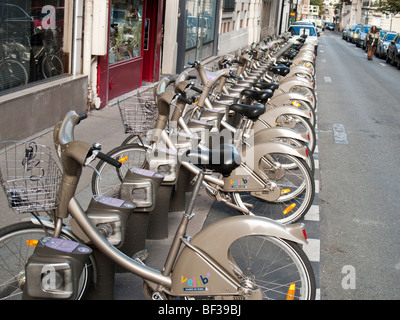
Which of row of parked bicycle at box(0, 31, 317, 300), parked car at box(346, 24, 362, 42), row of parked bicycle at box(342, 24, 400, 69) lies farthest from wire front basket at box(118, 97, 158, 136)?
parked car at box(346, 24, 362, 42)

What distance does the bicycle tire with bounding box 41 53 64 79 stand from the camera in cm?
867

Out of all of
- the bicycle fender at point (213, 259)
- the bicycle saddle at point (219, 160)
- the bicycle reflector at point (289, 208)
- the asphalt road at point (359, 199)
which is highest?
the bicycle saddle at point (219, 160)

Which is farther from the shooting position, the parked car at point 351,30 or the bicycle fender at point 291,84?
the parked car at point 351,30

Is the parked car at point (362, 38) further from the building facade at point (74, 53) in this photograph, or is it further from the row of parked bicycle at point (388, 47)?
the building facade at point (74, 53)

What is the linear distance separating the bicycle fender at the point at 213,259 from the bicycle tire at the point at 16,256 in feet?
1.78

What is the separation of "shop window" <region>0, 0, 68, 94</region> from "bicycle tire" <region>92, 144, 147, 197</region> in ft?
8.28

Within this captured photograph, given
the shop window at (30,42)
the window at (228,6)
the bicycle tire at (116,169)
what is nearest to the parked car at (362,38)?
the window at (228,6)

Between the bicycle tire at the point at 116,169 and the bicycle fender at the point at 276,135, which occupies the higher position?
the bicycle fender at the point at 276,135

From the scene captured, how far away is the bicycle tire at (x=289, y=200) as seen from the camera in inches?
223

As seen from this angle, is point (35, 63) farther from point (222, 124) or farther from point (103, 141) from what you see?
point (222, 124)

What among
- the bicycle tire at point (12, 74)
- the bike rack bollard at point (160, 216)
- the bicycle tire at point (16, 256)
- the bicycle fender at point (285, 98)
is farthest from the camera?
the bicycle fender at point (285, 98)

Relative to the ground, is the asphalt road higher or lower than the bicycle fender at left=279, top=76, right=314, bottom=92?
lower

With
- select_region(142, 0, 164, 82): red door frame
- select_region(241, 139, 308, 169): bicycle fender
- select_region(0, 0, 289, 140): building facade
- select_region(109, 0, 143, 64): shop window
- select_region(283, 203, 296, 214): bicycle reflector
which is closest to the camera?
select_region(241, 139, 308, 169): bicycle fender

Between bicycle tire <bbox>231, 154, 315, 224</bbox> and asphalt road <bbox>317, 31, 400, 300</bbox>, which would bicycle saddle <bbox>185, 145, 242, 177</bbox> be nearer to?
asphalt road <bbox>317, 31, 400, 300</bbox>
